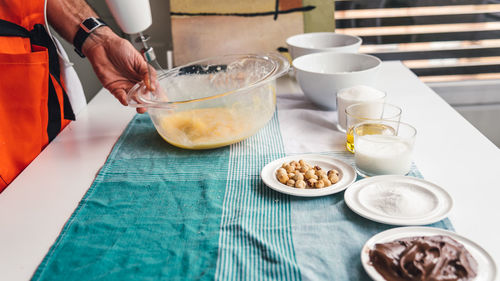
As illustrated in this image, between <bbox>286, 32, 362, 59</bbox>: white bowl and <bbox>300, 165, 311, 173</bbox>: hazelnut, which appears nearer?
<bbox>300, 165, 311, 173</bbox>: hazelnut

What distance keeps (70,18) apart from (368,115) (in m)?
0.86

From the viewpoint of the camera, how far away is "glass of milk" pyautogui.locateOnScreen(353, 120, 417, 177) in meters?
0.82

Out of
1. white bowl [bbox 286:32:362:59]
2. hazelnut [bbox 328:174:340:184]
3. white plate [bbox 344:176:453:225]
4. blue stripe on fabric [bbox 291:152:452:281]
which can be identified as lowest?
blue stripe on fabric [bbox 291:152:452:281]

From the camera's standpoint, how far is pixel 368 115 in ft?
3.29

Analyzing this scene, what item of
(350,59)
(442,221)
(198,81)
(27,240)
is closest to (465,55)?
(350,59)

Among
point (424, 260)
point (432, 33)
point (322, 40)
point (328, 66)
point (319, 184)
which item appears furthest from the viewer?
point (432, 33)

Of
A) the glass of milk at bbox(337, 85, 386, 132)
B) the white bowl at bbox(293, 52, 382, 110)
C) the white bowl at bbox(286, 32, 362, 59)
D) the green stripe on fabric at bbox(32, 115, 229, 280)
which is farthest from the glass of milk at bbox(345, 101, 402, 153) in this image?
the white bowl at bbox(286, 32, 362, 59)

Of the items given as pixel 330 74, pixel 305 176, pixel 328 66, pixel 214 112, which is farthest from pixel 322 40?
pixel 305 176

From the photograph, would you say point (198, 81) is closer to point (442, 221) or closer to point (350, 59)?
point (350, 59)

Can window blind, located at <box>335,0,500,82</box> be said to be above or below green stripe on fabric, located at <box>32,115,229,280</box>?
above

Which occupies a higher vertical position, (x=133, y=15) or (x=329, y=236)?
(x=133, y=15)

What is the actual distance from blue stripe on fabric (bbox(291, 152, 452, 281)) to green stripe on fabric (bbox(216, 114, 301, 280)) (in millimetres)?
17

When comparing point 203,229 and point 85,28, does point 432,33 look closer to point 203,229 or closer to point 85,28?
point 85,28

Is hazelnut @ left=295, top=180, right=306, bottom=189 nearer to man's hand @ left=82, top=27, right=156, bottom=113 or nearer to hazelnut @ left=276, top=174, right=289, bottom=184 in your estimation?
hazelnut @ left=276, top=174, right=289, bottom=184
